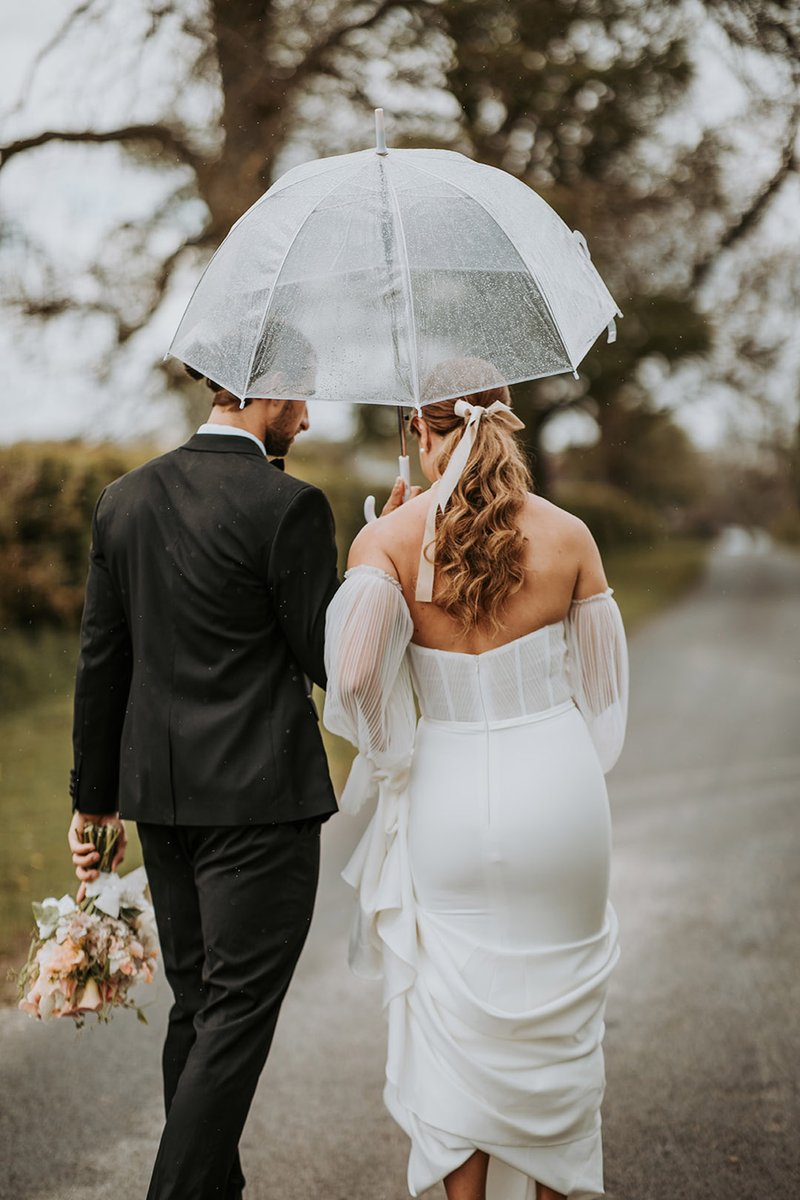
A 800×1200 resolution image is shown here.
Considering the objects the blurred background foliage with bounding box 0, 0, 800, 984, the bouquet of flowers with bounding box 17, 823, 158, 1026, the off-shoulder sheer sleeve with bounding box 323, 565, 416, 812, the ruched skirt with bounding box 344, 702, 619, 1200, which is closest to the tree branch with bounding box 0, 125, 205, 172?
the blurred background foliage with bounding box 0, 0, 800, 984

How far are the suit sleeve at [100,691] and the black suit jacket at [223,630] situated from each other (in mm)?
64

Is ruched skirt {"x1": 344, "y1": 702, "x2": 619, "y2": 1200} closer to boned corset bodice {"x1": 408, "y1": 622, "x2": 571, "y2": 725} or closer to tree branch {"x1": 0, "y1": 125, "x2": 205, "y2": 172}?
boned corset bodice {"x1": 408, "y1": 622, "x2": 571, "y2": 725}

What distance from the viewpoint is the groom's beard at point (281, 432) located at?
114 inches

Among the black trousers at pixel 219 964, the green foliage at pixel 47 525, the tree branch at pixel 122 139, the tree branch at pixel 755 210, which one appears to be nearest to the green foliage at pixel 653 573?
the tree branch at pixel 755 210

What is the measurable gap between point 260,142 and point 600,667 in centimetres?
613

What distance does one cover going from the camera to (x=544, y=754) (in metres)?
2.81

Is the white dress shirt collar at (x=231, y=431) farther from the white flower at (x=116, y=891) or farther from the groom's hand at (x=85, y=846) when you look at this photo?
the white flower at (x=116, y=891)

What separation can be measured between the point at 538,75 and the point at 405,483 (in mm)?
6548

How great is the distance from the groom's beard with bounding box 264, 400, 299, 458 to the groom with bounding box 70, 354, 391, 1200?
5 cm

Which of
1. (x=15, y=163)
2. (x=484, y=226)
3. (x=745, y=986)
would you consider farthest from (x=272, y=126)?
(x=745, y=986)

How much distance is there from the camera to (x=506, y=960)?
109 inches

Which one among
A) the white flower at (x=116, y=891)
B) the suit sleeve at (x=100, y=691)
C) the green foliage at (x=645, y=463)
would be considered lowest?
the green foliage at (x=645, y=463)

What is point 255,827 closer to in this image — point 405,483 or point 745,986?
point 405,483

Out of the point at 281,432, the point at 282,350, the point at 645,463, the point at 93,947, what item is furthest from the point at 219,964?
the point at 645,463
